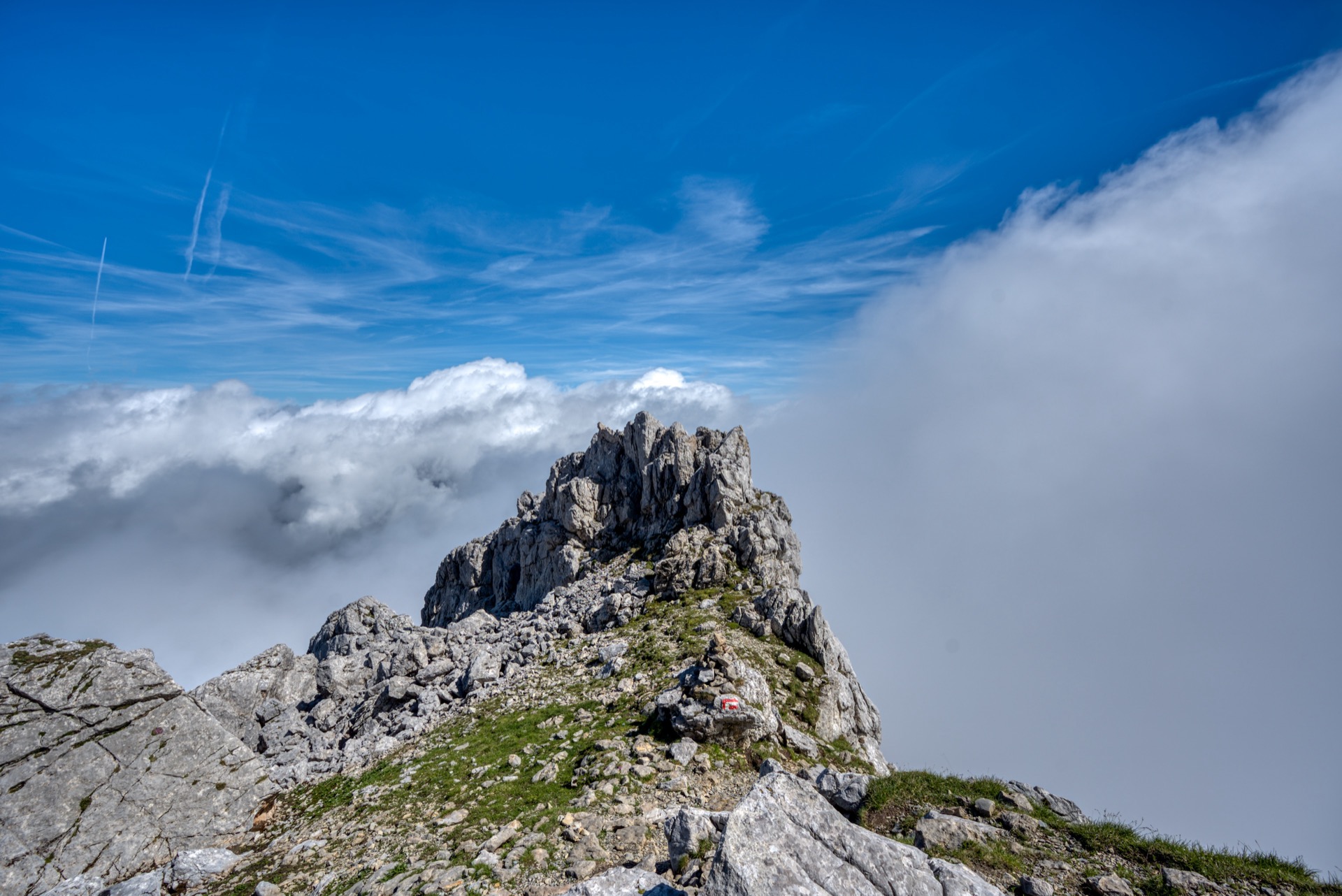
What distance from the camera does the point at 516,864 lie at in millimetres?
18281

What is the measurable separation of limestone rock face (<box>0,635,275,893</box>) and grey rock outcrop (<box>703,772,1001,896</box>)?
29900mm

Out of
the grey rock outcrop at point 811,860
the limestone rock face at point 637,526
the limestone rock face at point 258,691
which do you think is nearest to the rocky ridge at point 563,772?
the grey rock outcrop at point 811,860

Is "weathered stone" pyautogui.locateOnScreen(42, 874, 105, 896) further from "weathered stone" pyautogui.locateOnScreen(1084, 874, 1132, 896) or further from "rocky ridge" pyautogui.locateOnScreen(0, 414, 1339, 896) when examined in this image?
"weathered stone" pyautogui.locateOnScreen(1084, 874, 1132, 896)

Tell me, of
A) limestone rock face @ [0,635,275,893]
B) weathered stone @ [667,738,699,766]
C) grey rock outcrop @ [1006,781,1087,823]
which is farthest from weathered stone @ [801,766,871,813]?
limestone rock face @ [0,635,275,893]

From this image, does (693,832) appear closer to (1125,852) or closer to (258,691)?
(1125,852)

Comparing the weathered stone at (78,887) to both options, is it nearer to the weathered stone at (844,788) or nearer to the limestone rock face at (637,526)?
the weathered stone at (844,788)

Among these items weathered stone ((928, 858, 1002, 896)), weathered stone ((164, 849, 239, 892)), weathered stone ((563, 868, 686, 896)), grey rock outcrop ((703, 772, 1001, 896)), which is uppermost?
grey rock outcrop ((703, 772, 1001, 896))

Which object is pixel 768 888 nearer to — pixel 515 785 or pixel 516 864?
pixel 516 864

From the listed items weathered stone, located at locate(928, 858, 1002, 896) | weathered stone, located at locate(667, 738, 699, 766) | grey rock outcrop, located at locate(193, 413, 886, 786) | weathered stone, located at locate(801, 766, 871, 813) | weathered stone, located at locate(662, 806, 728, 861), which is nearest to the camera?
weathered stone, located at locate(928, 858, 1002, 896)

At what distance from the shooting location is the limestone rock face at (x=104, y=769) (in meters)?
24.6

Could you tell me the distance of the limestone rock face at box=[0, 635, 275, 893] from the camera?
24.6m

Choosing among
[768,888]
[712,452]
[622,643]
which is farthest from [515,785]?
[712,452]

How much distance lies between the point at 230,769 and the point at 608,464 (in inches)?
1980

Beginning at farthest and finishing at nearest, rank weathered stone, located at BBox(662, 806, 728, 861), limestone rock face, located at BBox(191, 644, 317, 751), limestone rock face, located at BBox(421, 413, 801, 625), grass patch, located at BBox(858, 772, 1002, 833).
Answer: limestone rock face, located at BBox(421, 413, 801, 625), limestone rock face, located at BBox(191, 644, 317, 751), grass patch, located at BBox(858, 772, 1002, 833), weathered stone, located at BBox(662, 806, 728, 861)
